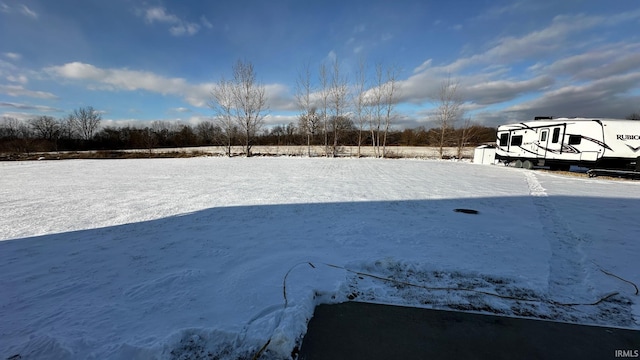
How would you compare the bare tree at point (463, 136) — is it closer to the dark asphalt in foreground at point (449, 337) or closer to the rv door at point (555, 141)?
the rv door at point (555, 141)

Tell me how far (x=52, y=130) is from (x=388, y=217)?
84012mm

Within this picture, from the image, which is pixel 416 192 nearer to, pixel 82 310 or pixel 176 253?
pixel 176 253

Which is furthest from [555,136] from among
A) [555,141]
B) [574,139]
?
[574,139]

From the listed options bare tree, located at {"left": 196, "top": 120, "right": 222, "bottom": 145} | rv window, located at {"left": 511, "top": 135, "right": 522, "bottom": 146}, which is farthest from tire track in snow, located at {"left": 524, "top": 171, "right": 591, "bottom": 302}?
bare tree, located at {"left": 196, "top": 120, "right": 222, "bottom": 145}

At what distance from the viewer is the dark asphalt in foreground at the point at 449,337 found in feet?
7.25

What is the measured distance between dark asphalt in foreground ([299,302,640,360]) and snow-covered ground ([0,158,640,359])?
0.17m

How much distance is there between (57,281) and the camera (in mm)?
3322

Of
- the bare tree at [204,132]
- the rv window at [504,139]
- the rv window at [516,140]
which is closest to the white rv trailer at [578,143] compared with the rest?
the rv window at [516,140]

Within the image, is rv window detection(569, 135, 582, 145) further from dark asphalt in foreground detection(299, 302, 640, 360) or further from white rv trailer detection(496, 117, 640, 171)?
dark asphalt in foreground detection(299, 302, 640, 360)

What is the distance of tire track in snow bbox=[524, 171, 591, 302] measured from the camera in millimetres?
3143

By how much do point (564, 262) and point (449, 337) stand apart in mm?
2949

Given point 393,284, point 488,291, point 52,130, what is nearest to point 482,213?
point 488,291

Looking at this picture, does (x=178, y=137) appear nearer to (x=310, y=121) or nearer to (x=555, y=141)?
(x=310, y=121)

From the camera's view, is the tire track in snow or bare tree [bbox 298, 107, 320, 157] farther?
bare tree [bbox 298, 107, 320, 157]
